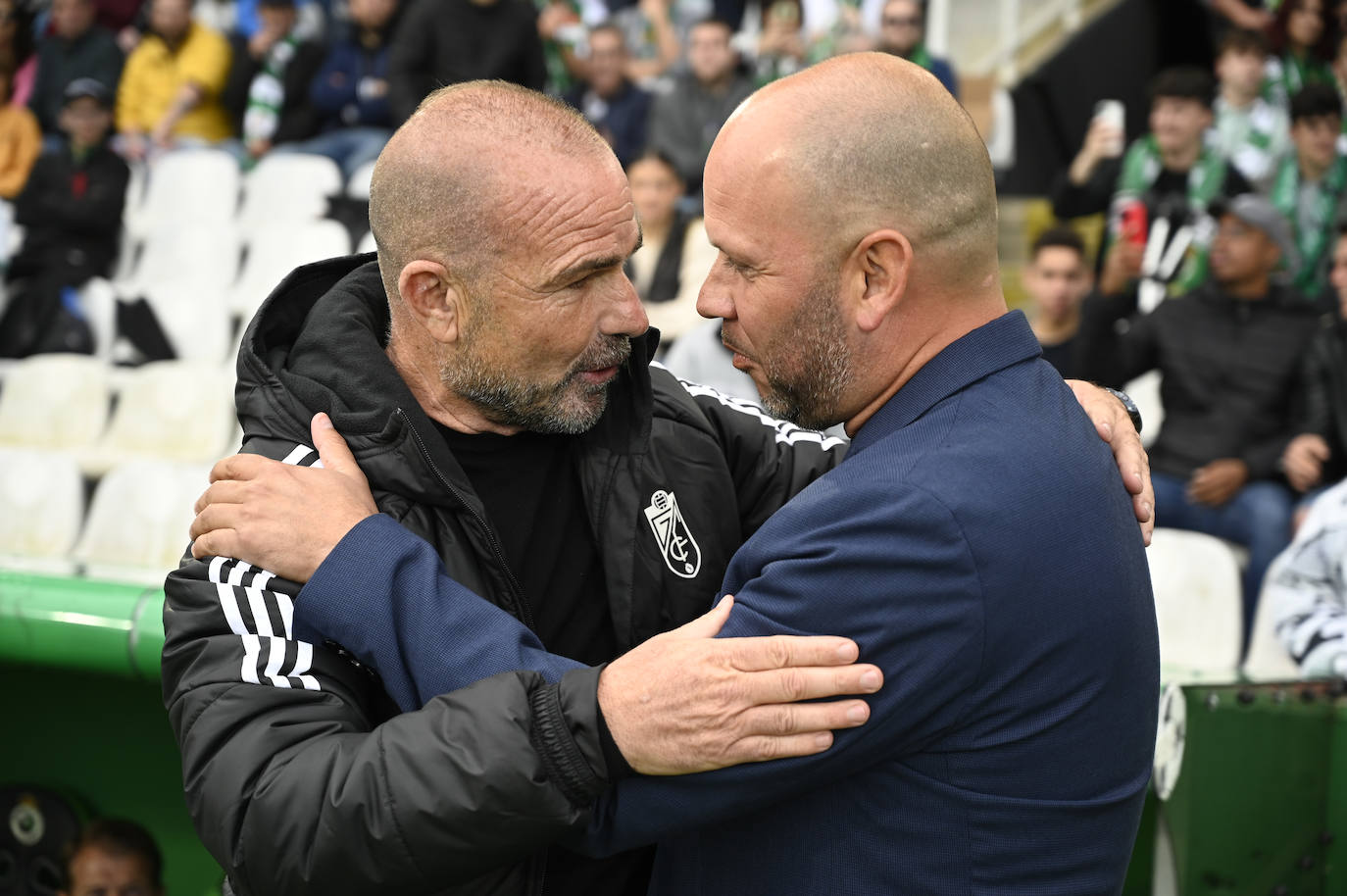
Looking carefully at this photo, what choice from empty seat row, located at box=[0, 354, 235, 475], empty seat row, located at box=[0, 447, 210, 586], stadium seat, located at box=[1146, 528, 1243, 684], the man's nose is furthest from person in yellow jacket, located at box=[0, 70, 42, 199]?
the man's nose

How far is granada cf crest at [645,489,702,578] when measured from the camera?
220cm

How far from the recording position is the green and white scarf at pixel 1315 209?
19.9 ft

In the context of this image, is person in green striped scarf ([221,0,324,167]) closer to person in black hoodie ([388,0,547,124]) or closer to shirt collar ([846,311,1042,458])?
person in black hoodie ([388,0,547,124])

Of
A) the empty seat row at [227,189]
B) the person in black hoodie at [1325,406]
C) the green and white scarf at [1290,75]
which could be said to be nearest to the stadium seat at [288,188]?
the empty seat row at [227,189]

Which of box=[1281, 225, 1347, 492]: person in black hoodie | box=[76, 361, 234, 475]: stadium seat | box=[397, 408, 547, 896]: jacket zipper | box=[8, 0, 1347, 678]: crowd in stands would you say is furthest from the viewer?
box=[76, 361, 234, 475]: stadium seat

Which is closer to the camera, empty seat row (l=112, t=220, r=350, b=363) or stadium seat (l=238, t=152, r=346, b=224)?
empty seat row (l=112, t=220, r=350, b=363)

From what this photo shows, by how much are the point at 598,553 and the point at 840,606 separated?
678 mm

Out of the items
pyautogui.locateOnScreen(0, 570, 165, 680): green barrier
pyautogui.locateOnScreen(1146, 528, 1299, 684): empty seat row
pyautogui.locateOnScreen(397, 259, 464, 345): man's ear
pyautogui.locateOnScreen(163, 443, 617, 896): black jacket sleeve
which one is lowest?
pyautogui.locateOnScreen(1146, 528, 1299, 684): empty seat row

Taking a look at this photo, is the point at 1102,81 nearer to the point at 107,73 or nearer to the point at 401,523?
the point at 107,73

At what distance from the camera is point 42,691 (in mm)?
3443

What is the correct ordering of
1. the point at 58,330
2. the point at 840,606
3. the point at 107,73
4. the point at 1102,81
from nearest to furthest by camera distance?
the point at 840,606
the point at 58,330
the point at 107,73
the point at 1102,81

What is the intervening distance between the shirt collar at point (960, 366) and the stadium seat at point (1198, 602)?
9.19ft

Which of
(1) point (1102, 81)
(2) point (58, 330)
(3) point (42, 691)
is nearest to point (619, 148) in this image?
(2) point (58, 330)

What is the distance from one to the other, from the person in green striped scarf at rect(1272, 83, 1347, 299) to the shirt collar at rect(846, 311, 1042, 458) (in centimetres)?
487
